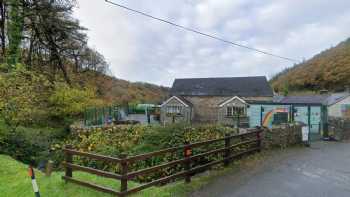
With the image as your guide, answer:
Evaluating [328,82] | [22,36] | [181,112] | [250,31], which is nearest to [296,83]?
[328,82]

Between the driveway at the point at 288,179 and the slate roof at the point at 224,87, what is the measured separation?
2224 centimetres

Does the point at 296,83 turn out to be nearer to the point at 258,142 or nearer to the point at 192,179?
the point at 258,142

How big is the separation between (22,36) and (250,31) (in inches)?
656

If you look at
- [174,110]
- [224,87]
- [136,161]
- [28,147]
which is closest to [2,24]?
[28,147]

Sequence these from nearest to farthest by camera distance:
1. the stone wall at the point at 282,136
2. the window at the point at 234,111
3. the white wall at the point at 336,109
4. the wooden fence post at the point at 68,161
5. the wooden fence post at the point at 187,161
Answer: the wooden fence post at the point at 68,161 < the wooden fence post at the point at 187,161 < the stone wall at the point at 282,136 < the white wall at the point at 336,109 < the window at the point at 234,111

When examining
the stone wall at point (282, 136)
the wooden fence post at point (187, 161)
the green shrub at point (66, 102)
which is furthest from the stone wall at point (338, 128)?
the green shrub at point (66, 102)

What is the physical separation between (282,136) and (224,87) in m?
23.0

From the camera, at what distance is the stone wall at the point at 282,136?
32.4 ft

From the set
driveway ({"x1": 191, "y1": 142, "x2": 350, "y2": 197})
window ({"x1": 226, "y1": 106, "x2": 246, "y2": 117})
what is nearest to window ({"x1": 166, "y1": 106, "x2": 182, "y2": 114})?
window ({"x1": 226, "y1": 106, "x2": 246, "y2": 117})

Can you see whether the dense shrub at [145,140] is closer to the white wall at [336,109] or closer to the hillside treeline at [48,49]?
the hillside treeline at [48,49]

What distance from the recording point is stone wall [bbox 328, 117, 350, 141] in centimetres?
1352

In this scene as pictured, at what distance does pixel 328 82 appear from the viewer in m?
38.4

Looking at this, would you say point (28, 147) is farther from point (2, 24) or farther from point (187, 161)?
point (2, 24)

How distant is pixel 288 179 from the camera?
6227mm
